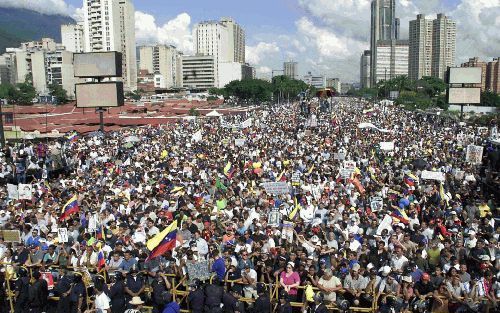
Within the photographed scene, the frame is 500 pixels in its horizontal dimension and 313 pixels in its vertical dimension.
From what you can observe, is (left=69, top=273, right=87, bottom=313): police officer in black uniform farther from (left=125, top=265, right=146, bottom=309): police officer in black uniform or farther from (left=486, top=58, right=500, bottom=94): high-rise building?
(left=486, top=58, right=500, bottom=94): high-rise building

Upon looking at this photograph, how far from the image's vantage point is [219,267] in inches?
385

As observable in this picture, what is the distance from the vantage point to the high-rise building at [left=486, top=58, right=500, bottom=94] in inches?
6737

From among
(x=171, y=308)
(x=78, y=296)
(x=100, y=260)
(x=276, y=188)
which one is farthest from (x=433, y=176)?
(x=78, y=296)

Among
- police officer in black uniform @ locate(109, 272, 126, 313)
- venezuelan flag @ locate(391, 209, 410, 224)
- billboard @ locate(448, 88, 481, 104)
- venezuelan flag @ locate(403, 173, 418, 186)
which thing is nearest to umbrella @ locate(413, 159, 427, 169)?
venezuelan flag @ locate(403, 173, 418, 186)

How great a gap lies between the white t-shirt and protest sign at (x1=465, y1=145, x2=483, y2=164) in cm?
1691

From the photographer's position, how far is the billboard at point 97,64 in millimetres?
36125

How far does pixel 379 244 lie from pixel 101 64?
30026 mm

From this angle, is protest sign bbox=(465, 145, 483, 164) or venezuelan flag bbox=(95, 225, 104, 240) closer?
venezuelan flag bbox=(95, 225, 104, 240)

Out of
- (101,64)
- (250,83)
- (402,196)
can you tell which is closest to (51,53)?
(250,83)

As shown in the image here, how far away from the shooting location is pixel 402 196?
53.2 feet

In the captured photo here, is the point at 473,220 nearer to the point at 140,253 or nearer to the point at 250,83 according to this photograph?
the point at 140,253

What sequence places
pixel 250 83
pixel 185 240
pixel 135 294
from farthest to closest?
pixel 250 83 < pixel 185 240 < pixel 135 294

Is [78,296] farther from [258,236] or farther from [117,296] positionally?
[258,236]

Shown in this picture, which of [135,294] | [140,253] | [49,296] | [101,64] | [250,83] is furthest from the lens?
[250,83]
